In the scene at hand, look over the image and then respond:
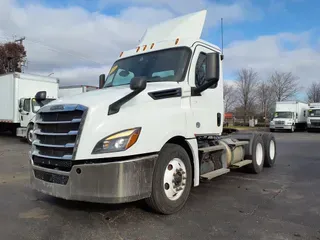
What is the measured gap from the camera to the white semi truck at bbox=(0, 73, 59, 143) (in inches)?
669

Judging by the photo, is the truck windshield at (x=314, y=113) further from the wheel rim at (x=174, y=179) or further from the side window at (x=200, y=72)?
the wheel rim at (x=174, y=179)

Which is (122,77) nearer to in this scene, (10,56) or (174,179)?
(174,179)

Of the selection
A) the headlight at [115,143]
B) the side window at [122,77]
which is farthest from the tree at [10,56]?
the headlight at [115,143]

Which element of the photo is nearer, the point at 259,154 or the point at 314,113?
the point at 259,154

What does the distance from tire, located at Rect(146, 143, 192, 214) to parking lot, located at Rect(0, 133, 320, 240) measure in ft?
0.58

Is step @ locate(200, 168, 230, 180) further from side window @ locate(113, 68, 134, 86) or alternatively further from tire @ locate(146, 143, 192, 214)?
side window @ locate(113, 68, 134, 86)

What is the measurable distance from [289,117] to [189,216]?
31.9 metres

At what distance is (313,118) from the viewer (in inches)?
1305

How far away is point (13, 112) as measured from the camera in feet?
56.9

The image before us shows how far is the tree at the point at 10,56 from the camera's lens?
33188 millimetres

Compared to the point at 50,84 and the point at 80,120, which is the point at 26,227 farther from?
the point at 50,84

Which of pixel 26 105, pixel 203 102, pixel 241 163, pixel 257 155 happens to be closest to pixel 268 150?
pixel 257 155

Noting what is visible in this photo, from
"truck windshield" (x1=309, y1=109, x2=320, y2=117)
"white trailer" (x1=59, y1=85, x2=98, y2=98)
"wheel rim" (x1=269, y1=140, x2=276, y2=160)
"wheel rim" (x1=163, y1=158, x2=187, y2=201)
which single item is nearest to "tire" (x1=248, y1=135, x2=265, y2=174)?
"wheel rim" (x1=269, y1=140, x2=276, y2=160)

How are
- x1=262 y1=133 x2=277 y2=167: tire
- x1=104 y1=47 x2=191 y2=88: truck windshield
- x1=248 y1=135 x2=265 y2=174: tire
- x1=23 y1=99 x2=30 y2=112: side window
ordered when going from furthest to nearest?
x1=23 y1=99 x2=30 y2=112: side window < x1=262 y1=133 x2=277 y2=167: tire < x1=248 y1=135 x2=265 y2=174: tire < x1=104 y1=47 x2=191 y2=88: truck windshield
